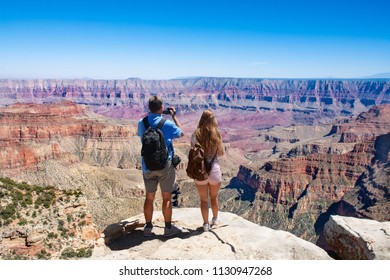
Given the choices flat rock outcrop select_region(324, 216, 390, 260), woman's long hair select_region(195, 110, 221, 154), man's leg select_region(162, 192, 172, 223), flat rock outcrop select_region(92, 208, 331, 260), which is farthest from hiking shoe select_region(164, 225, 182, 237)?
flat rock outcrop select_region(324, 216, 390, 260)

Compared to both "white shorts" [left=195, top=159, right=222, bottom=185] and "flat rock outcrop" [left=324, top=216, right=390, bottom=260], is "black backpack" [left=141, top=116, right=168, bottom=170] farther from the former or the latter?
"flat rock outcrop" [left=324, top=216, right=390, bottom=260]

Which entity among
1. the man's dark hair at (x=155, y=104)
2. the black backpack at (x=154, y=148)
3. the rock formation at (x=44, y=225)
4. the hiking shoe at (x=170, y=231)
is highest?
the man's dark hair at (x=155, y=104)

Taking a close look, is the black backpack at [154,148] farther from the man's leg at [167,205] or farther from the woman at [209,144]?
the man's leg at [167,205]

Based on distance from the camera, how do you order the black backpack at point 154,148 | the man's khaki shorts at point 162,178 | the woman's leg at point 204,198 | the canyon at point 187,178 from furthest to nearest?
the canyon at point 187,178 → the woman's leg at point 204,198 → the man's khaki shorts at point 162,178 → the black backpack at point 154,148

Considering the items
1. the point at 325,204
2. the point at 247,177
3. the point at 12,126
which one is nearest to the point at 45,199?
the point at 325,204

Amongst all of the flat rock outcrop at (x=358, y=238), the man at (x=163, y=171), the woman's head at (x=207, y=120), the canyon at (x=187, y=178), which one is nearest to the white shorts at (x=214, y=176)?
the man at (x=163, y=171)
